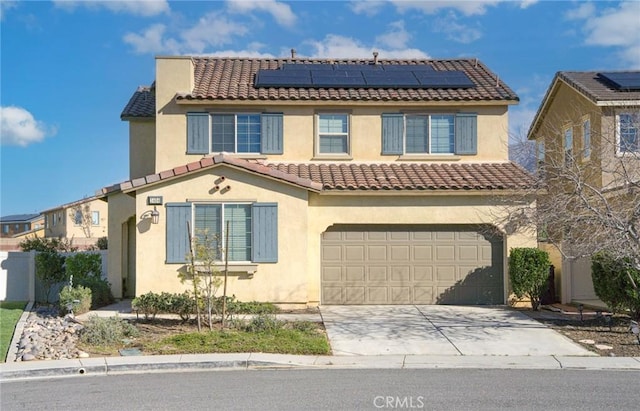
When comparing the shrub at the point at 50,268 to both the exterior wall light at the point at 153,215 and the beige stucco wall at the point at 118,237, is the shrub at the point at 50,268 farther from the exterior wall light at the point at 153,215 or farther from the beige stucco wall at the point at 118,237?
the exterior wall light at the point at 153,215

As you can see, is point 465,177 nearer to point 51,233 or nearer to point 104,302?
point 104,302

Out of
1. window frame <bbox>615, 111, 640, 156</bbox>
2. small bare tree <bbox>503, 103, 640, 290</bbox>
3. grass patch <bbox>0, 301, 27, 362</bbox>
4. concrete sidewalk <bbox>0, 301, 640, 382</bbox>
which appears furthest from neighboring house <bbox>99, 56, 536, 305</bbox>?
concrete sidewalk <bbox>0, 301, 640, 382</bbox>

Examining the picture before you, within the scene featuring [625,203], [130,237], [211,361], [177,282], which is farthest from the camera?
[130,237]

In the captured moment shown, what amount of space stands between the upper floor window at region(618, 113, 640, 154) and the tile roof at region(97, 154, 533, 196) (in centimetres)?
251

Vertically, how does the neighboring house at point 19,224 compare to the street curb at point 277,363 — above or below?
above

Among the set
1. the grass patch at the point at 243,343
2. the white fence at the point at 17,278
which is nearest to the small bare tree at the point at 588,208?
the grass patch at the point at 243,343

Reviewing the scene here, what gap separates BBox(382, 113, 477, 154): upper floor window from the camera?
18.9 metres

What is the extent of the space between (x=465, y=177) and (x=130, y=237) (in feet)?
31.8

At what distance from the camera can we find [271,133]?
1877cm

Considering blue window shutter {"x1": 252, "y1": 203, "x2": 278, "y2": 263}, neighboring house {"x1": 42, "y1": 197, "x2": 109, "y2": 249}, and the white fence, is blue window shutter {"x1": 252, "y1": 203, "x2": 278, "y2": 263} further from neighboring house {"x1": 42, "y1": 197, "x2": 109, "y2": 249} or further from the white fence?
neighboring house {"x1": 42, "y1": 197, "x2": 109, "y2": 249}

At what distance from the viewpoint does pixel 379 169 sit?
18.3 metres

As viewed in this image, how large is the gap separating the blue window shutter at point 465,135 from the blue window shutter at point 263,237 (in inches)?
251

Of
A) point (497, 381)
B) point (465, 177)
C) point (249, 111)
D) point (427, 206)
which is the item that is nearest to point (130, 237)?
point (249, 111)

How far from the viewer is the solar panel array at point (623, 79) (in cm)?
1992
